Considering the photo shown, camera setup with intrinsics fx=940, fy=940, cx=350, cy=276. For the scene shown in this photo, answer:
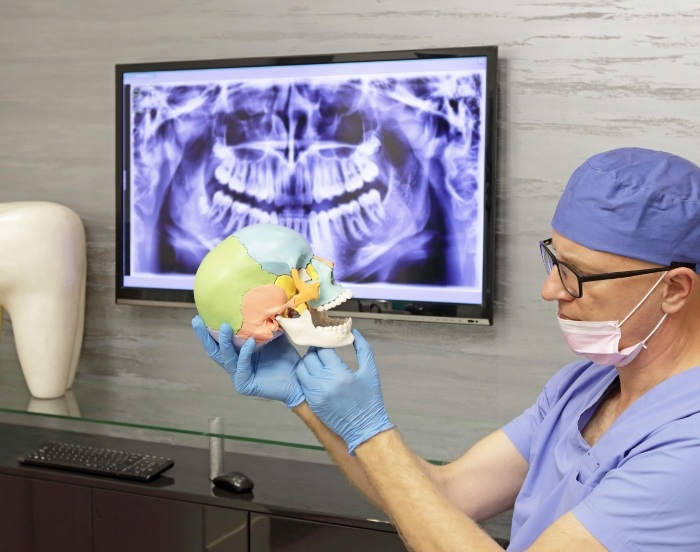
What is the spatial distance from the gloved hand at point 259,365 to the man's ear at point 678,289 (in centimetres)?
62

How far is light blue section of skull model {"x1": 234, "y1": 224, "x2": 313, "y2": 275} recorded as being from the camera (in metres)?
1.61

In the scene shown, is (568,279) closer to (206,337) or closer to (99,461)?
(206,337)

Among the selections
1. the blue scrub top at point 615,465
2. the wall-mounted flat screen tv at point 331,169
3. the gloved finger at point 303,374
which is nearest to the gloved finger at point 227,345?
the gloved finger at point 303,374

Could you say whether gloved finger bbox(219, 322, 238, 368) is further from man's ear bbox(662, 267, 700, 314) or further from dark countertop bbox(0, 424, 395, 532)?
dark countertop bbox(0, 424, 395, 532)

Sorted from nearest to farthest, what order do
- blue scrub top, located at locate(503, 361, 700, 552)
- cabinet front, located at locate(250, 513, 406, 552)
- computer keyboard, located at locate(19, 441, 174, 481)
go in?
1. blue scrub top, located at locate(503, 361, 700, 552)
2. cabinet front, located at locate(250, 513, 406, 552)
3. computer keyboard, located at locate(19, 441, 174, 481)

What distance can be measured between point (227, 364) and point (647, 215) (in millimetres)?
737

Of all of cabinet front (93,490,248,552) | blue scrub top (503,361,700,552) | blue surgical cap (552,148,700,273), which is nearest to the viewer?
blue scrub top (503,361,700,552)

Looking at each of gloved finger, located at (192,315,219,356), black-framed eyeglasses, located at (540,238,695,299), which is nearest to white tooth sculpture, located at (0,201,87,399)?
gloved finger, located at (192,315,219,356)

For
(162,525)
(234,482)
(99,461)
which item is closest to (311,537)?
(234,482)

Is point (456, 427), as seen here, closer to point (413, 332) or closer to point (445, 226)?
point (413, 332)

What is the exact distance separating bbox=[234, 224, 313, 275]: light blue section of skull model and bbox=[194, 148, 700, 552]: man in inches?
6.1

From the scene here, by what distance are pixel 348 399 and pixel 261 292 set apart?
24 centimetres

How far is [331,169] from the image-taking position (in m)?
2.57

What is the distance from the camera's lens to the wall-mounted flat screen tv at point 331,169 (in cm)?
244
